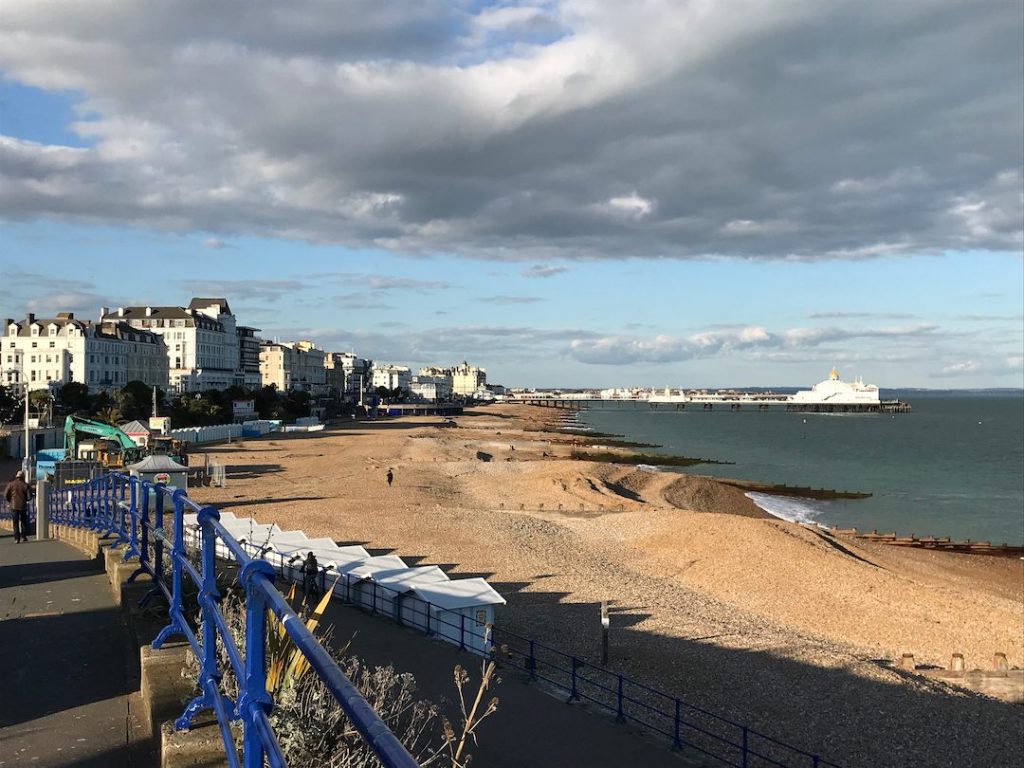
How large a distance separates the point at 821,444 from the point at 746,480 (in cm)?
A: 4997

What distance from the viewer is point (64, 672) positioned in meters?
7.49

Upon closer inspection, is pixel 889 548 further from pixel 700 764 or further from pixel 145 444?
pixel 145 444

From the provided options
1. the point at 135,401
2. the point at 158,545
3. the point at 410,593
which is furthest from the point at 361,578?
the point at 135,401

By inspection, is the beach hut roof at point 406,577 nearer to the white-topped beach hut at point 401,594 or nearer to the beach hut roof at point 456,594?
the white-topped beach hut at point 401,594

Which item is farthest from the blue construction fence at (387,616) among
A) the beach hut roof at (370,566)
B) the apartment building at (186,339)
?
the apartment building at (186,339)

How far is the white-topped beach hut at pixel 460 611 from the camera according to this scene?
1692 cm

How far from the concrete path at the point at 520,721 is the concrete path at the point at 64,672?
411 cm

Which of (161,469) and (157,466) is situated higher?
(157,466)

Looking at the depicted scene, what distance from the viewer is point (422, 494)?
160 ft

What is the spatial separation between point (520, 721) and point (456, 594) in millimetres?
6868

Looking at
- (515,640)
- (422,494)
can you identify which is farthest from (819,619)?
(422,494)

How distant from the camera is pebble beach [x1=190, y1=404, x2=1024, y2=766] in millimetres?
16547

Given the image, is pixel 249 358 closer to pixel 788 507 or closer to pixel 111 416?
pixel 111 416

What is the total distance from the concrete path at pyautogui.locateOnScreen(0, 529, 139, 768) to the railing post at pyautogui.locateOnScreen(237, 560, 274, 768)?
3109 mm
